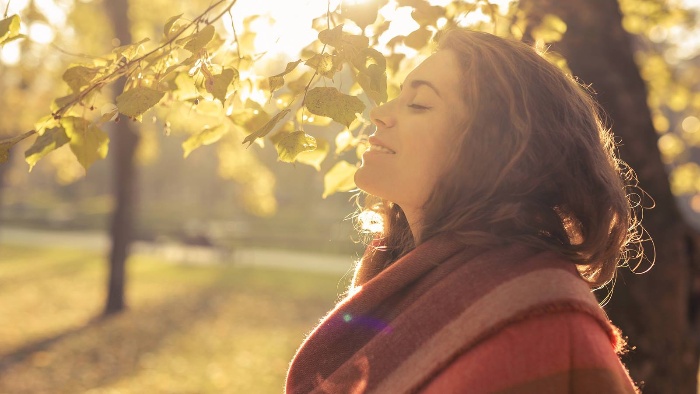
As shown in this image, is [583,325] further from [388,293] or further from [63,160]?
[63,160]

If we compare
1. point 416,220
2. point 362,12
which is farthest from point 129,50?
point 416,220

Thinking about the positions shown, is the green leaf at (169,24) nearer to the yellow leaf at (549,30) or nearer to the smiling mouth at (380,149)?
the smiling mouth at (380,149)

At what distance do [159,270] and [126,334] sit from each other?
6.81 meters

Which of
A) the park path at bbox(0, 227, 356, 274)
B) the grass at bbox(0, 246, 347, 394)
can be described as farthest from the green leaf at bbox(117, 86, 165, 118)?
the park path at bbox(0, 227, 356, 274)

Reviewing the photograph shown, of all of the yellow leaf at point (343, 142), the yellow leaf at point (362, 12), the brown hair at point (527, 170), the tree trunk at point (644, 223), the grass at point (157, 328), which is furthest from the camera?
the grass at point (157, 328)

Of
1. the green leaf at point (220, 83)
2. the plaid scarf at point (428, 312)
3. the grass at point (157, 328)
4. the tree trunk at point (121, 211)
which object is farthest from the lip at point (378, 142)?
the tree trunk at point (121, 211)

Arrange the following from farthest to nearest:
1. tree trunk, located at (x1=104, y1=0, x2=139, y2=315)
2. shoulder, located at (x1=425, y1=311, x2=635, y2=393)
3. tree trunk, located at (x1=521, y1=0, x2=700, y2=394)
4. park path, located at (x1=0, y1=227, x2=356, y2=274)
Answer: park path, located at (x1=0, y1=227, x2=356, y2=274) → tree trunk, located at (x1=104, y1=0, x2=139, y2=315) → tree trunk, located at (x1=521, y1=0, x2=700, y2=394) → shoulder, located at (x1=425, y1=311, x2=635, y2=393)

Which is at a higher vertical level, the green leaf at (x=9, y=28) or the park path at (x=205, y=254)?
the park path at (x=205, y=254)

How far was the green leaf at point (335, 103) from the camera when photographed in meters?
1.81

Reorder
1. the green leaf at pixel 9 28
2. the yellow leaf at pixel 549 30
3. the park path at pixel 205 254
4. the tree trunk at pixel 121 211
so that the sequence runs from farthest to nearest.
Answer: the park path at pixel 205 254 < the tree trunk at pixel 121 211 < the yellow leaf at pixel 549 30 < the green leaf at pixel 9 28

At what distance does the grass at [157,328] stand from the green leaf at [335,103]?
6388mm

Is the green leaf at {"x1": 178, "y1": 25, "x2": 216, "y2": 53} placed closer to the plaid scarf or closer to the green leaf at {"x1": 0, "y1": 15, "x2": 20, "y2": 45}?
the green leaf at {"x1": 0, "y1": 15, "x2": 20, "y2": 45}

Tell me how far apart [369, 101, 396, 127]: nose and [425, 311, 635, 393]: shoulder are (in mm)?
732

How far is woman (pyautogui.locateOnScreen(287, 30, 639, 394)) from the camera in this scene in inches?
58.1
